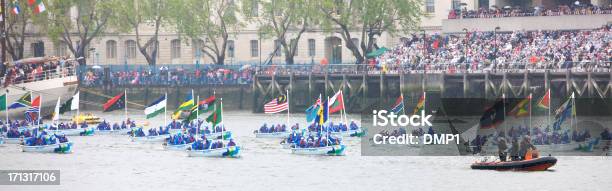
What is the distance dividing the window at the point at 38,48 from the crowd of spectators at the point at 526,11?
145ft

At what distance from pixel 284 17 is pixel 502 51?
26237 mm

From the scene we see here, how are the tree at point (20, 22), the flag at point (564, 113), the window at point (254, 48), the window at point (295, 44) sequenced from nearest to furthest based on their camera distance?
the flag at point (564, 113), the window at point (295, 44), the tree at point (20, 22), the window at point (254, 48)

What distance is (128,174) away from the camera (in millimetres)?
98625

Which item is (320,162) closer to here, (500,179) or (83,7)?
(500,179)

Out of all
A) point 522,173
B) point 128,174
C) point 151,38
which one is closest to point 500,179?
point 522,173

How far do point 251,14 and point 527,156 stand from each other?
65.5 metres

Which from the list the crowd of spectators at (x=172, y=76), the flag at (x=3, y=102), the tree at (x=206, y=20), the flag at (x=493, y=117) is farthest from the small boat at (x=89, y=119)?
the flag at (x=493, y=117)

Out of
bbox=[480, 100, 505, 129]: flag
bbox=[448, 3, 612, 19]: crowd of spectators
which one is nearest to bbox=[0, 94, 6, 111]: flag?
bbox=[480, 100, 505, 129]: flag

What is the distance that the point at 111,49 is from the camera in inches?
6781

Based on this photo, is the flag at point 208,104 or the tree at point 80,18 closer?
the flag at point 208,104

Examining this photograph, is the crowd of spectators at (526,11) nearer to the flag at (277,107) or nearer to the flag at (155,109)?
the flag at (277,107)

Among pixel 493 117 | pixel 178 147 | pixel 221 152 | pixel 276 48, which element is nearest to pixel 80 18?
pixel 276 48

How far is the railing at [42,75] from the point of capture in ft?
455

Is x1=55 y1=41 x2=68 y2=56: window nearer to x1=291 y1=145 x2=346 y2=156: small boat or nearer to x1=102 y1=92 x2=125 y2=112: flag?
x1=102 y1=92 x2=125 y2=112: flag
